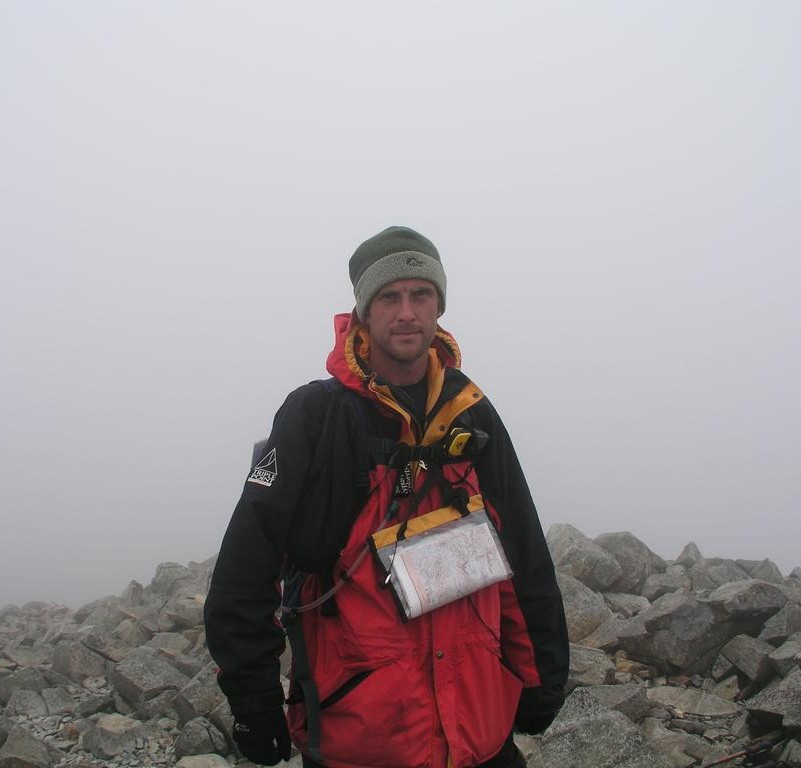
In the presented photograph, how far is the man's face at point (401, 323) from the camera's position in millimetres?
→ 3342

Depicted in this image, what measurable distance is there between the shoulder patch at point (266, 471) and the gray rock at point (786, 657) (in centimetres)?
578

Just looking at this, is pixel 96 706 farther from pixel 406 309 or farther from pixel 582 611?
pixel 406 309

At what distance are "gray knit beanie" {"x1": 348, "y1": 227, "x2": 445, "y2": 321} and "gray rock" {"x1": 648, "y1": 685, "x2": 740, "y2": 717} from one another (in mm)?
5162

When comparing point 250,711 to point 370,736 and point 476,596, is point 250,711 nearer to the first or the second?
point 370,736

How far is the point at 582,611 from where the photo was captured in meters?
8.62

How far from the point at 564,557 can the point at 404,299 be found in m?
7.66

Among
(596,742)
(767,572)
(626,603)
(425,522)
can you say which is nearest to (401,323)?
(425,522)

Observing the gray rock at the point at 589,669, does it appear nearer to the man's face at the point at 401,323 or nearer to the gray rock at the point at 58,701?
the man's face at the point at 401,323

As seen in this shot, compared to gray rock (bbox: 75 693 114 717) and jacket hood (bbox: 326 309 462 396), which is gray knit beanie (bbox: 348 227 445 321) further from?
gray rock (bbox: 75 693 114 717)

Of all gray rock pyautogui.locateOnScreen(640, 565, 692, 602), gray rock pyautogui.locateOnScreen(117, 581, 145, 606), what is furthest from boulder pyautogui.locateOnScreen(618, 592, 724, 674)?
gray rock pyautogui.locateOnScreen(117, 581, 145, 606)

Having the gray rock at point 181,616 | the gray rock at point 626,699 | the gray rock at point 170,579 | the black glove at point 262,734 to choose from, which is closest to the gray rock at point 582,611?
the gray rock at point 626,699

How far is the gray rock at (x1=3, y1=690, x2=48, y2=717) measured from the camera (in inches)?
315

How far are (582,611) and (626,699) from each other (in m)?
2.24

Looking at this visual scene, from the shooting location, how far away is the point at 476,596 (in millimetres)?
3193
